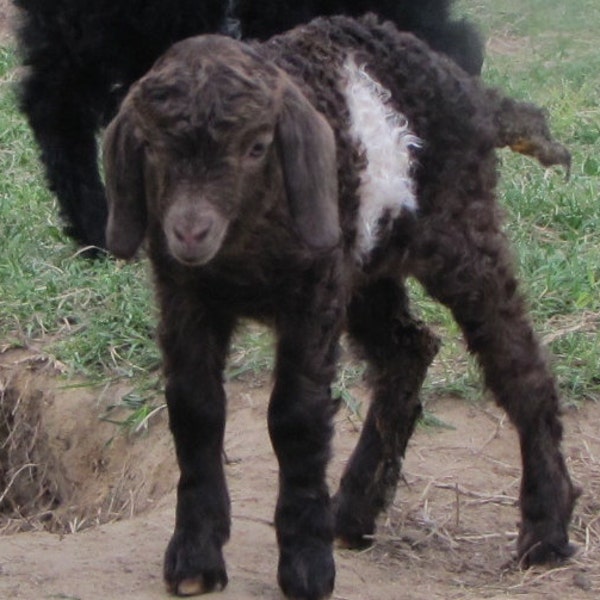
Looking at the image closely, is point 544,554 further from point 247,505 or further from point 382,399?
point 247,505

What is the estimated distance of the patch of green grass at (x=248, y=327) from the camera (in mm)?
5668

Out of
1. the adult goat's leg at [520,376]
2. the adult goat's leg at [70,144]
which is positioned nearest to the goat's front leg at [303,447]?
the adult goat's leg at [520,376]

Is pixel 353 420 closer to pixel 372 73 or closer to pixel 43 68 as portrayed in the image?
pixel 372 73

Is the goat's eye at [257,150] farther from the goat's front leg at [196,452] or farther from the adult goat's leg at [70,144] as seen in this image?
the adult goat's leg at [70,144]

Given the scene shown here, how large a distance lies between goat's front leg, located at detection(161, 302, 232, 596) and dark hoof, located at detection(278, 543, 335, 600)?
6.9 inches

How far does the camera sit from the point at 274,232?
3926mm

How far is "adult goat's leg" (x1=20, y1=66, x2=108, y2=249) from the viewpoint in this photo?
22.7ft

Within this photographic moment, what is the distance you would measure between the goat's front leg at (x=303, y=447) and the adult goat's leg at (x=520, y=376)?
63cm

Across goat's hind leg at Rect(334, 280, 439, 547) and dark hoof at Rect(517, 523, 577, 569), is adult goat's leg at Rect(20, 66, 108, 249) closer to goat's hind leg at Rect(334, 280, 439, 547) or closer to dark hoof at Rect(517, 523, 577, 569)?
goat's hind leg at Rect(334, 280, 439, 547)

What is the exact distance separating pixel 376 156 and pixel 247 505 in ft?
4.17

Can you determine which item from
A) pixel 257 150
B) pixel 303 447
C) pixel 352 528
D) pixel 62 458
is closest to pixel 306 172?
pixel 257 150

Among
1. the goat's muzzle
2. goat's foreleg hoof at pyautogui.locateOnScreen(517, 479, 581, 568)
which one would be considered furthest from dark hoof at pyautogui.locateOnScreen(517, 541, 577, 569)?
the goat's muzzle

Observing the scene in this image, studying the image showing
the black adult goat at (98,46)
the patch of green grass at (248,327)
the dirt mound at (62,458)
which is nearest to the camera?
the dirt mound at (62,458)

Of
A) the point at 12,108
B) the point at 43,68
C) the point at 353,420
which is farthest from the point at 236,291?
the point at 12,108
